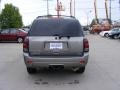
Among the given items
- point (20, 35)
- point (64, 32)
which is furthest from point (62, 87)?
point (20, 35)

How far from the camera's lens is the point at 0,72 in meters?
11.6

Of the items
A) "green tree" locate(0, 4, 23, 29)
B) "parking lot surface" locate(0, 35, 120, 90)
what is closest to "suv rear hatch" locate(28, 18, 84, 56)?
"parking lot surface" locate(0, 35, 120, 90)

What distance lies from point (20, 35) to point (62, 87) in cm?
2518

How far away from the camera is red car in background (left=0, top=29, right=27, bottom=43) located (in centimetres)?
3369

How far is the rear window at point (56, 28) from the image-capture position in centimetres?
992

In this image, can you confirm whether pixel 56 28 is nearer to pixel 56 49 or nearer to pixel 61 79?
pixel 56 49

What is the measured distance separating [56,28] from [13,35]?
24.3 metres

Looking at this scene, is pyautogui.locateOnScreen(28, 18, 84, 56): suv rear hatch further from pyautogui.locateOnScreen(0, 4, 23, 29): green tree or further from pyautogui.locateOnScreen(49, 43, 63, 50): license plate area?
pyautogui.locateOnScreen(0, 4, 23, 29): green tree

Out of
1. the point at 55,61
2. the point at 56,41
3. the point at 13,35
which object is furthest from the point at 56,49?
the point at 13,35

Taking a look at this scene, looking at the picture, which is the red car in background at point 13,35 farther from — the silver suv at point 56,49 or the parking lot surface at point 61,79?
the silver suv at point 56,49

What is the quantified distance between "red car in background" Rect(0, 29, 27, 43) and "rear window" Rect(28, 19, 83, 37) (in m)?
23.4

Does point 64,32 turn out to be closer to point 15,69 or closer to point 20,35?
point 15,69

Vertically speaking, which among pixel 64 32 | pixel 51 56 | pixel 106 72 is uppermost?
pixel 64 32

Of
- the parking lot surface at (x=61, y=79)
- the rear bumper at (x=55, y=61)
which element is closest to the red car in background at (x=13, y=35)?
the parking lot surface at (x=61, y=79)
